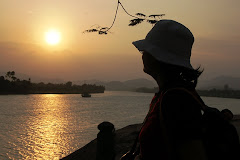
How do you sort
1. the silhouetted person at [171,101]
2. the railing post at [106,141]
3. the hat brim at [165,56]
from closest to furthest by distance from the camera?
the silhouetted person at [171,101] → the hat brim at [165,56] → the railing post at [106,141]

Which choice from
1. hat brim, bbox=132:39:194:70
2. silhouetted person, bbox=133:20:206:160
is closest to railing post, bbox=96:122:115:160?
silhouetted person, bbox=133:20:206:160

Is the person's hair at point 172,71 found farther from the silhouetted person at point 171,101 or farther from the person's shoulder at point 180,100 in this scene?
the person's shoulder at point 180,100

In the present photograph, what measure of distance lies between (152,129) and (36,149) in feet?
61.4

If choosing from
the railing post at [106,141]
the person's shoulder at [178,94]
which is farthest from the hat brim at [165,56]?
the railing post at [106,141]

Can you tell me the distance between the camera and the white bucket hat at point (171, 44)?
1667 millimetres

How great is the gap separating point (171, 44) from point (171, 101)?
44 centimetres

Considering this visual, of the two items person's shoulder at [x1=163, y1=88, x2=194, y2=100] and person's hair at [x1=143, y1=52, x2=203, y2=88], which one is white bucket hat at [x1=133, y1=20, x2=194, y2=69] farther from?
person's shoulder at [x1=163, y1=88, x2=194, y2=100]

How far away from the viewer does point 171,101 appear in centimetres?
142

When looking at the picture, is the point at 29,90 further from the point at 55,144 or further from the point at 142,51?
the point at 142,51

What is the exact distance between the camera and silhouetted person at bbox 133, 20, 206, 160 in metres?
1.37

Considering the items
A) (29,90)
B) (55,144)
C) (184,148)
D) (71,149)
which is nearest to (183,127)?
(184,148)

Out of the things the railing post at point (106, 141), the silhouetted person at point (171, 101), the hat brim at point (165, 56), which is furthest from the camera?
the railing post at point (106, 141)

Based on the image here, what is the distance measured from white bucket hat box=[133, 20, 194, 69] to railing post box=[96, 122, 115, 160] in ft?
16.7

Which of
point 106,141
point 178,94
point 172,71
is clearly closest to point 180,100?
point 178,94
